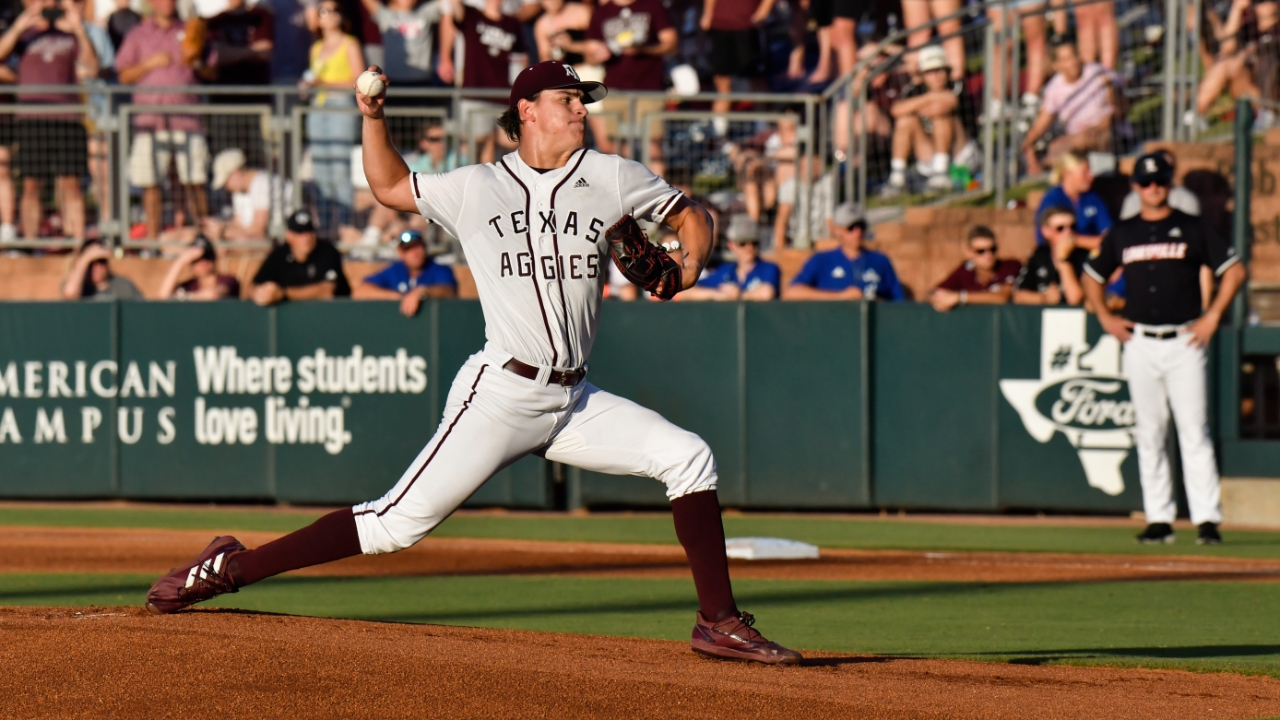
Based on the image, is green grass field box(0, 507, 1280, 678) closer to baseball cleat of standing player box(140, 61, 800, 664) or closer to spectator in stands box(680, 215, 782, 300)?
baseball cleat of standing player box(140, 61, 800, 664)

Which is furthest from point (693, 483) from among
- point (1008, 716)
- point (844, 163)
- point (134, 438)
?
point (844, 163)

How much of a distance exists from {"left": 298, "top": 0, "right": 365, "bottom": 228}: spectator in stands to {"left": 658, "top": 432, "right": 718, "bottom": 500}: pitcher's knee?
8.49 metres

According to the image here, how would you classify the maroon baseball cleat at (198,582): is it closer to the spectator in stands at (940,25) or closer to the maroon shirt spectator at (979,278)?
the maroon shirt spectator at (979,278)

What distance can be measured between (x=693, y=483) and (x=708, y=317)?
23.3ft

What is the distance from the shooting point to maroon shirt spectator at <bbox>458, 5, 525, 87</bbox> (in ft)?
48.2

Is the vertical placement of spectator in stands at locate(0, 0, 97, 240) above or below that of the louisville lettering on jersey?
above

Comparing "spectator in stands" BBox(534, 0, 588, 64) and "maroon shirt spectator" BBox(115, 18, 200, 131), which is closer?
"maroon shirt spectator" BBox(115, 18, 200, 131)

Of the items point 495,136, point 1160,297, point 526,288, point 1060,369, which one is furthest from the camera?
point 495,136

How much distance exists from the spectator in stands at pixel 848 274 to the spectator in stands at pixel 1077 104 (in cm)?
244

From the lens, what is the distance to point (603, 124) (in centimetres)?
1405

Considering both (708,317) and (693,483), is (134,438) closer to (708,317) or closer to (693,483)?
(708,317)

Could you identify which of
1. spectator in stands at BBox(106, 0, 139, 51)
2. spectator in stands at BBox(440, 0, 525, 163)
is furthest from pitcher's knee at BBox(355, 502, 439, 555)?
spectator in stands at BBox(106, 0, 139, 51)

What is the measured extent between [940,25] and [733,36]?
Answer: 1.96m

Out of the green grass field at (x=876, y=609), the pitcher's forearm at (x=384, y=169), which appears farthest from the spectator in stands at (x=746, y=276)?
the pitcher's forearm at (x=384, y=169)
